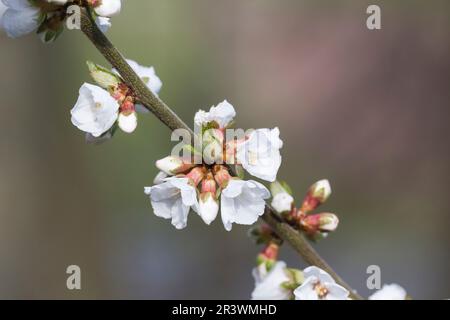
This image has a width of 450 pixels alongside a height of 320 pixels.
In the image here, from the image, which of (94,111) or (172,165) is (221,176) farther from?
(94,111)

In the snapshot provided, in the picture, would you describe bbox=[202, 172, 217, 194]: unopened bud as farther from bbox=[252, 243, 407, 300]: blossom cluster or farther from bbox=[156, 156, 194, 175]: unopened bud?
bbox=[252, 243, 407, 300]: blossom cluster

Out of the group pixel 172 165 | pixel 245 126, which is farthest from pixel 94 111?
pixel 245 126

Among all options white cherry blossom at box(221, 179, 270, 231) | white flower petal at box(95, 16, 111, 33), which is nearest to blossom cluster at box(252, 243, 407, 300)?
white cherry blossom at box(221, 179, 270, 231)

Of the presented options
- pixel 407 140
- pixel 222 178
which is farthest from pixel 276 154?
pixel 407 140

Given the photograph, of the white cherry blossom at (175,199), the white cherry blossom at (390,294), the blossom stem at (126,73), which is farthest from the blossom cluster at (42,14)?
the white cherry blossom at (390,294)

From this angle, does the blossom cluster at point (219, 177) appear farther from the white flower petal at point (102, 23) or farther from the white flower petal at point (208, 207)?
the white flower petal at point (102, 23)

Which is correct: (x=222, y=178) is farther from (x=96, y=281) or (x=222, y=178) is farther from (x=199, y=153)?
(x=96, y=281)
